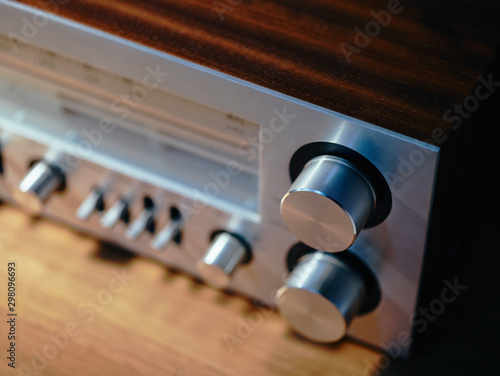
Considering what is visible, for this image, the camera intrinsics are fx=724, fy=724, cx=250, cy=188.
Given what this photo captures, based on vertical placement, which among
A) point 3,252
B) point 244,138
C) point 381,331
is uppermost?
point 244,138

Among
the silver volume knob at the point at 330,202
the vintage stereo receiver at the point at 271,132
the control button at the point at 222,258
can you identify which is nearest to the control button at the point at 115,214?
the vintage stereo receiver at the point at 271,132

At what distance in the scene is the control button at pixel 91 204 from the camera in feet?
2.67

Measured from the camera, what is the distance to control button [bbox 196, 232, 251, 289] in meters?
0.74

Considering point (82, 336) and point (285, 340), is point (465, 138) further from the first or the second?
point (82, 336)

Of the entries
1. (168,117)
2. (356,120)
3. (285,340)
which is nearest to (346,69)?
(356,120)

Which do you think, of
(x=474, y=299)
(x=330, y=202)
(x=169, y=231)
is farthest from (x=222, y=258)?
(x=474, y=299)

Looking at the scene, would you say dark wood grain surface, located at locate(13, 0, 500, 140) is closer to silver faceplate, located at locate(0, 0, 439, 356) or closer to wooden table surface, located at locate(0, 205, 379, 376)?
silver faceplate, located at locate(0, 0, 439, 356)

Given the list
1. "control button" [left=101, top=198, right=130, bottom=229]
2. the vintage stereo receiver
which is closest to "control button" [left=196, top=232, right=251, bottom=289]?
the vintage stereo receiver

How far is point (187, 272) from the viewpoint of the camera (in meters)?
0.86

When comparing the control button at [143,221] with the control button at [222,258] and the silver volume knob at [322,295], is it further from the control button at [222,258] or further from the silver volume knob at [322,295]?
the silver volume knob at [322,295]

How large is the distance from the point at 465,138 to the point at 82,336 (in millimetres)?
455

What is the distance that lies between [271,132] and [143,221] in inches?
9.1

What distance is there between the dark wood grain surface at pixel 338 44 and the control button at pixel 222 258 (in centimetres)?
19

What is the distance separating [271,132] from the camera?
25.1 inches
